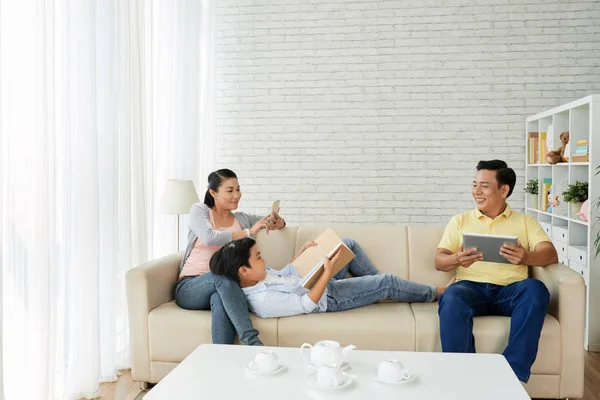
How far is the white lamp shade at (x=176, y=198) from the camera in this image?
4125mm

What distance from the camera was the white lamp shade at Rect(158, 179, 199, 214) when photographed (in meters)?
4.12

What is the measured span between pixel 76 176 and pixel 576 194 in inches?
125

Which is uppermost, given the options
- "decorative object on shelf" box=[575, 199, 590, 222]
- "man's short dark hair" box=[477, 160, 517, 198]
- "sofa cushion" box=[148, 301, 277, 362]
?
"man's short dark hair" box=[477, 160, 517, 198]

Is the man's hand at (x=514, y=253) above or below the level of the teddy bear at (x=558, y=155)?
below

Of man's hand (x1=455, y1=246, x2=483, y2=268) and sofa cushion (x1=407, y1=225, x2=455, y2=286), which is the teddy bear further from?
man's hand (x1=455, y1=246, x2=483, y2=268)

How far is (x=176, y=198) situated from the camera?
4152 mm

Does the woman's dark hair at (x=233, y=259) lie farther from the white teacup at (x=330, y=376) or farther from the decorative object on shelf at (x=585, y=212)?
the decorative object on shelf at (x=585, y=212)

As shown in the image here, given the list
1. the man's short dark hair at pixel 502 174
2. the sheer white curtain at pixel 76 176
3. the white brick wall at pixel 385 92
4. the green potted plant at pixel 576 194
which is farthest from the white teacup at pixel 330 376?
the white brick wall at pixel 385 92

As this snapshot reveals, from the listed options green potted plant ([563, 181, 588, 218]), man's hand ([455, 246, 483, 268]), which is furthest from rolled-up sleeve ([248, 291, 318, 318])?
green potted plant ([563, 181, 588, 218])

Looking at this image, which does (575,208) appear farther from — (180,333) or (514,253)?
(180,333)

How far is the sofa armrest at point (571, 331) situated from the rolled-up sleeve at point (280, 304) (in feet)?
3.96

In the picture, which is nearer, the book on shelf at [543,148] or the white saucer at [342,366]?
the white saucer at [342,366]

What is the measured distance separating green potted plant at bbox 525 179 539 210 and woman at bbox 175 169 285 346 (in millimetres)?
2625

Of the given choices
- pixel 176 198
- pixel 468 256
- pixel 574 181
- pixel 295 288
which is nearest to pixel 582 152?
pixel 574 181
